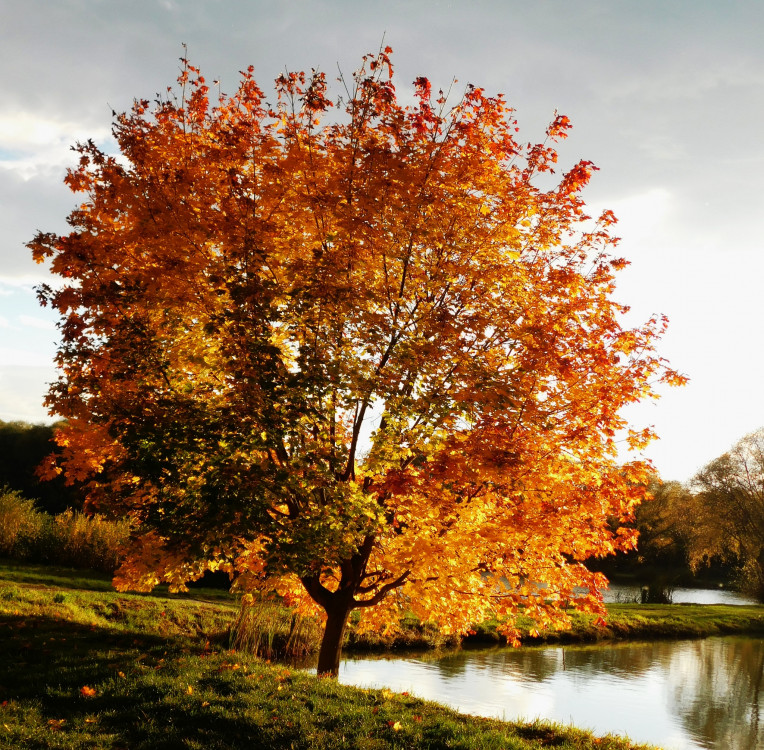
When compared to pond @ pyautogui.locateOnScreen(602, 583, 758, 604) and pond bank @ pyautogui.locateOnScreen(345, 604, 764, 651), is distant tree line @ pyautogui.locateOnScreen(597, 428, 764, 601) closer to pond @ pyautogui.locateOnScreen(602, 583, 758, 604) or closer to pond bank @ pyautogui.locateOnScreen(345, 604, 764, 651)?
pond @ pyautogui.locateOnScreen(602, 583, 758, 604)

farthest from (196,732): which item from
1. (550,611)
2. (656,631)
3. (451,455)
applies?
(656,631)

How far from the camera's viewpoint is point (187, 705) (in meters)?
6.31

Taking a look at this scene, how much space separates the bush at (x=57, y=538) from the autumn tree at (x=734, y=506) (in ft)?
119

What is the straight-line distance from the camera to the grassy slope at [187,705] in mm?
5660

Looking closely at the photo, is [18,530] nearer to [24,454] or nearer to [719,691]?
[719,691]

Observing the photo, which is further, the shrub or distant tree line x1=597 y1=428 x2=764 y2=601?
distant tree line x1=597 y1=428 x2=764 y2=601

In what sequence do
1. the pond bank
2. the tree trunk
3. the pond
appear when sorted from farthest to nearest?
1. the pond
2. the pond bank
3. the tree trunk

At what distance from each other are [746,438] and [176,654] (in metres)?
41.4

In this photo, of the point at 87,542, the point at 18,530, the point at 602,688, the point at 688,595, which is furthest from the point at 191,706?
the point at 688,595

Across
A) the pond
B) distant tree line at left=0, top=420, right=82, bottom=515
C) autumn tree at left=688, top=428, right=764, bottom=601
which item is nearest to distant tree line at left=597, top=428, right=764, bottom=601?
autumn tree at left=688, top=428, right=764, bottom=601

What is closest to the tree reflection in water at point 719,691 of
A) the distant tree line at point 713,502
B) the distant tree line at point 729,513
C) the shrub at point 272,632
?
the shrub at point 272,632

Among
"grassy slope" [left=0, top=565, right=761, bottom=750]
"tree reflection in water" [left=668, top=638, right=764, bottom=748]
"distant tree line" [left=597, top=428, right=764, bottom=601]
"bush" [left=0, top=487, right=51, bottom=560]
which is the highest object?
"distant tree line" [left=597, top=428, right=764, bottom=601]

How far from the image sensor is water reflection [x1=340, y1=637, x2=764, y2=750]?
1221cm

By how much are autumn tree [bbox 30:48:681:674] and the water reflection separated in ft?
15.7
